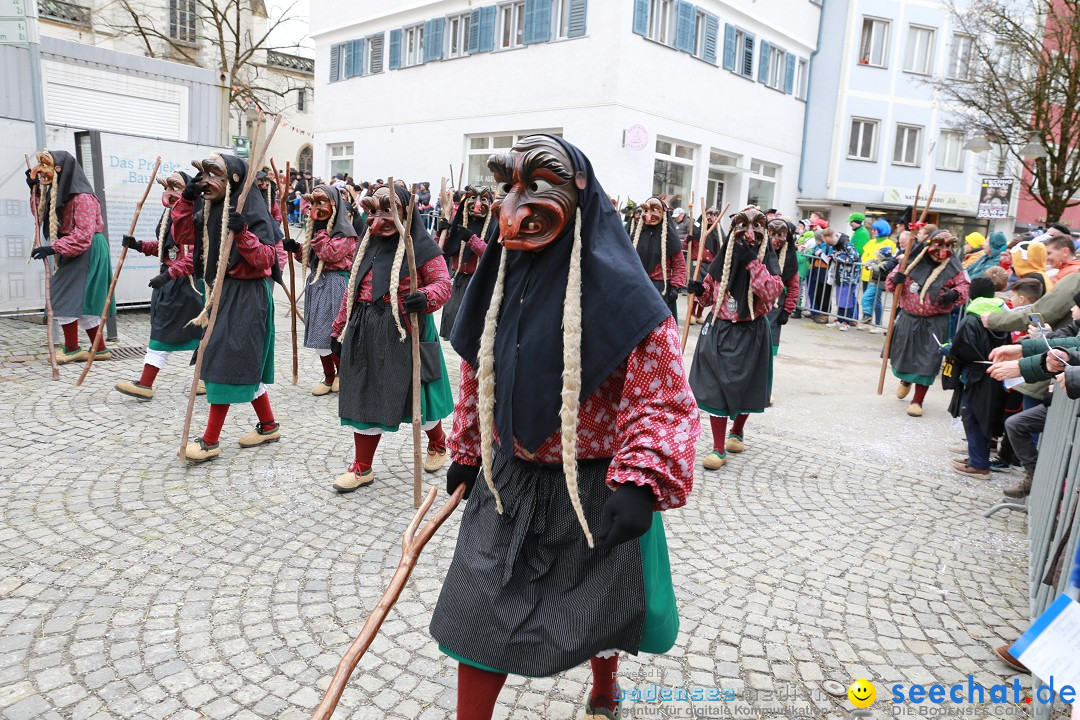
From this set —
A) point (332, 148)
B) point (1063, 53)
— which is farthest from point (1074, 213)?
point (332, 148)

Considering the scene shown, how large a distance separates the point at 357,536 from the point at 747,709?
2294 millimetres

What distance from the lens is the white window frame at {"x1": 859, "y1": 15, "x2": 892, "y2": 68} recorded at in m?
25.2

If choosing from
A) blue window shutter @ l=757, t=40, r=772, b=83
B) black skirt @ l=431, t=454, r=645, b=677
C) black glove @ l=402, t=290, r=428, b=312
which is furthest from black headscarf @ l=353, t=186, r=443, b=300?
blue window shutter @ l=757, t=40, r=772, b=83

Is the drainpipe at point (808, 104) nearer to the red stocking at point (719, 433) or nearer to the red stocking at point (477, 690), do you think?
the red stocking at point (719, 433)

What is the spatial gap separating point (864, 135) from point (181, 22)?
100ft

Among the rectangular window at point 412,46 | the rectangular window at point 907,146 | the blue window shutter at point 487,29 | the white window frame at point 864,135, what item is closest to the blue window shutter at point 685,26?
the blue window shutter at point 487,29

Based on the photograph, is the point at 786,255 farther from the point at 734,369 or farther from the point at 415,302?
the point at 415,302

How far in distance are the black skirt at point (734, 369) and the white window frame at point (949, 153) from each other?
81.2ft

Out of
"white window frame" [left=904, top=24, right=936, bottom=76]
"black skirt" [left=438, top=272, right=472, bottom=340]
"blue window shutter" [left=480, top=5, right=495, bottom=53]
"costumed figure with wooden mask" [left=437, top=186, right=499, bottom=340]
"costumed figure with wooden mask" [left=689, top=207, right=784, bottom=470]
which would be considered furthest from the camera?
"white window frame" [left=904, top=24, right=936, bottom=76]

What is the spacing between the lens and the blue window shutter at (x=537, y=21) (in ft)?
63.5

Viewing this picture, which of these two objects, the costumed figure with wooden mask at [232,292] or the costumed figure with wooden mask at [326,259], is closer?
the costumed figure with wooden mask at [232,292]

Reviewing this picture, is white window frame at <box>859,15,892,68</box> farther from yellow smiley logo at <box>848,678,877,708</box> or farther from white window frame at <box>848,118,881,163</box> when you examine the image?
yellow smiley logo at <box>848,678,877,708</box>

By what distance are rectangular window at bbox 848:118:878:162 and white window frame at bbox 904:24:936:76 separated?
2.29m

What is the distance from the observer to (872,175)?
2597 cm
